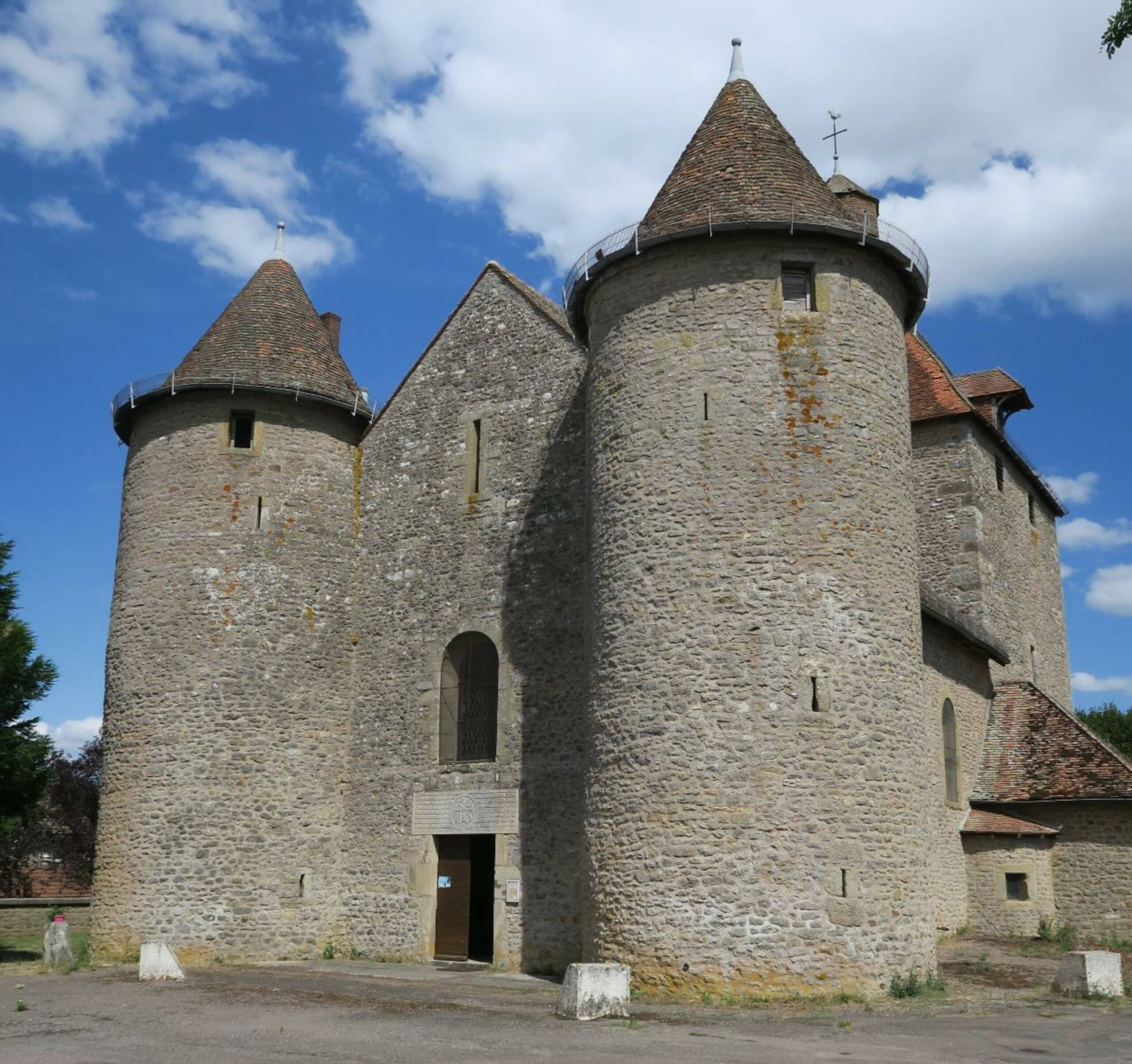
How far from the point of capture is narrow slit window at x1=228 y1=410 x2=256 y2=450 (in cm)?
1939

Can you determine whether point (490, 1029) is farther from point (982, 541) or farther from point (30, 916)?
point (30, 916)

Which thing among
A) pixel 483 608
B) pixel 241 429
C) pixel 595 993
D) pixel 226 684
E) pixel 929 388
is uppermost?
pixel 929 388

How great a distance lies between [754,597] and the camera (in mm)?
13602

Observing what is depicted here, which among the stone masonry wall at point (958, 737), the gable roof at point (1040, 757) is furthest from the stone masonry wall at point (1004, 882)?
the gable roof at point (1040, 757)

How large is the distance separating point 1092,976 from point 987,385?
1646 cm

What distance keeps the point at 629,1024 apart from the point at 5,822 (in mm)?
12413

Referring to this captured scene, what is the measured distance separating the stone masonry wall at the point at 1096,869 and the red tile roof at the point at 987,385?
34.4 feet

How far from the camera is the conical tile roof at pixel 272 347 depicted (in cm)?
1950

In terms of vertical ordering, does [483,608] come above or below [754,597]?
above

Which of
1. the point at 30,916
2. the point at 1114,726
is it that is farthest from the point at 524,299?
the point at 1114,726

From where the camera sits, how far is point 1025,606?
24.8 metres

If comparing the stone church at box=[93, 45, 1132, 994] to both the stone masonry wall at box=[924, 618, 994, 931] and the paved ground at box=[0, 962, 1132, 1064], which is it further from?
the paved ground at box=[0, 962, 1132, 1064]

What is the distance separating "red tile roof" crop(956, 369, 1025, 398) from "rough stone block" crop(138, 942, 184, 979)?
19.1m

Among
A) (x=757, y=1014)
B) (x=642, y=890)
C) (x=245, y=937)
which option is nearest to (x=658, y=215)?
(x=642, y=890)
